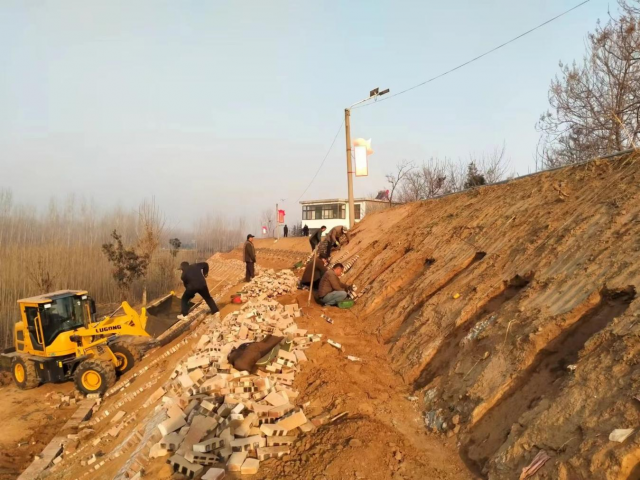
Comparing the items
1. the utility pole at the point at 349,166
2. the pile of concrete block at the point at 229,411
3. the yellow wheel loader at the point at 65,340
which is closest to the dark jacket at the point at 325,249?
the utility pole at the point at 349,166

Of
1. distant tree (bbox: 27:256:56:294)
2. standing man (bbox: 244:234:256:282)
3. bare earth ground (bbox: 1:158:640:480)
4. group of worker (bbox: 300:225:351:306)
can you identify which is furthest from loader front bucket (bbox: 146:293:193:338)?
distant tree (bbox: 27:256:56:294)

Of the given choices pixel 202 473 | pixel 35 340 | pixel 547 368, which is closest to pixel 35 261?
pixel 35 340

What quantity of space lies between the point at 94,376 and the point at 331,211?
29.1 m

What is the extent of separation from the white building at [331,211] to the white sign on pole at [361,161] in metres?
18.6

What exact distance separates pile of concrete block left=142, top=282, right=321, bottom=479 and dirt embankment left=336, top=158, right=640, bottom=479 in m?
1.65

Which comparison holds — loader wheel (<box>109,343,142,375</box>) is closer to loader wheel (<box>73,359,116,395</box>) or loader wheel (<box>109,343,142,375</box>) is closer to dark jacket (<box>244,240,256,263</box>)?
loader wheel (<box>73,359,116,395</box>)

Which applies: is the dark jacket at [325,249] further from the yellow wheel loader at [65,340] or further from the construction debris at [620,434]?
the construction debris at [620,434]

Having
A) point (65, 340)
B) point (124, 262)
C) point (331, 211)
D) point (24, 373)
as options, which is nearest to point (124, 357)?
point (65, 340)

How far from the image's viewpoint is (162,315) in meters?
15.1

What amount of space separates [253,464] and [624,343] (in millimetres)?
3671

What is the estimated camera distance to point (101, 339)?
11.1 meters

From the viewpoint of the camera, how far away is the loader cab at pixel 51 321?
417 inches

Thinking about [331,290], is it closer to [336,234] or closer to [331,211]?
[336,234]

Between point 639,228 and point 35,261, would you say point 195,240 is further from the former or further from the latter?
point 639,228
